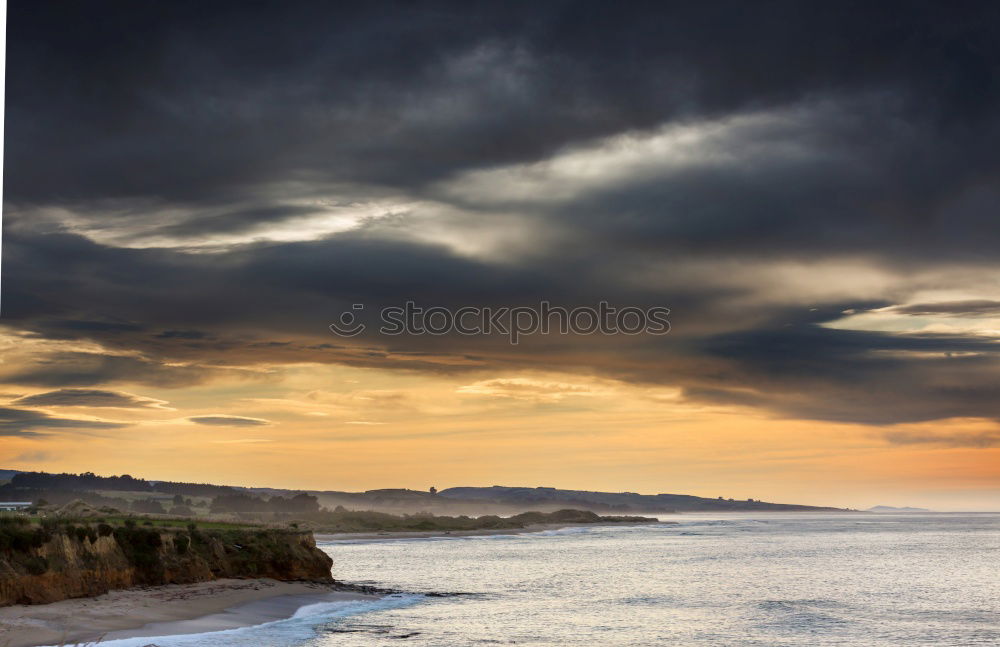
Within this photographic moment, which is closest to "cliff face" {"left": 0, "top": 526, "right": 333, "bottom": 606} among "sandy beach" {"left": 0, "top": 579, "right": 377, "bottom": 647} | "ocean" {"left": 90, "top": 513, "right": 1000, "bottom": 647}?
"sandy beach" {"left": 0, "top": 579, "right": 377, "bottom": 647}

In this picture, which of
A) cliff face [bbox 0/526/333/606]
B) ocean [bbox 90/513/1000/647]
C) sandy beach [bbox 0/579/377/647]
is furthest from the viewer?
ocean [bbox 90/513/1000/647]

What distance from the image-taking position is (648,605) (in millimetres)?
53031

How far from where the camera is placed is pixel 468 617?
4562 centimetres

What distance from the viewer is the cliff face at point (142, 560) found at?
1415 inches

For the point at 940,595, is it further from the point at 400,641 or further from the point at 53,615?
the point at 53,615

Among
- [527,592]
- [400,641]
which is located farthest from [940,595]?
[400,641]

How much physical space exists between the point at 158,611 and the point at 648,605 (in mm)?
27574

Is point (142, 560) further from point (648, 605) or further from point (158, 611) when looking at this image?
point (648, 605)

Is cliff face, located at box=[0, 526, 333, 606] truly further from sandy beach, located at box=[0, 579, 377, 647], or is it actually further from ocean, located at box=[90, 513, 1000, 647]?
ocean, located at box=[90, 513, 1000, 647]

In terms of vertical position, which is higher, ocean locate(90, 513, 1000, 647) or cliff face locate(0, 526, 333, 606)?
cliff face locate(0, 526, 333, 606)

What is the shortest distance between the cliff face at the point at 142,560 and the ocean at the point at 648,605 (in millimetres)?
6106

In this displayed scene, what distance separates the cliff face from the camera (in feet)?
118

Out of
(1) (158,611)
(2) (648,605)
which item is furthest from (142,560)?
(2) (648,605)

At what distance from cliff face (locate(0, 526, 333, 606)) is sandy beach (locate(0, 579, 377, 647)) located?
0.79m
